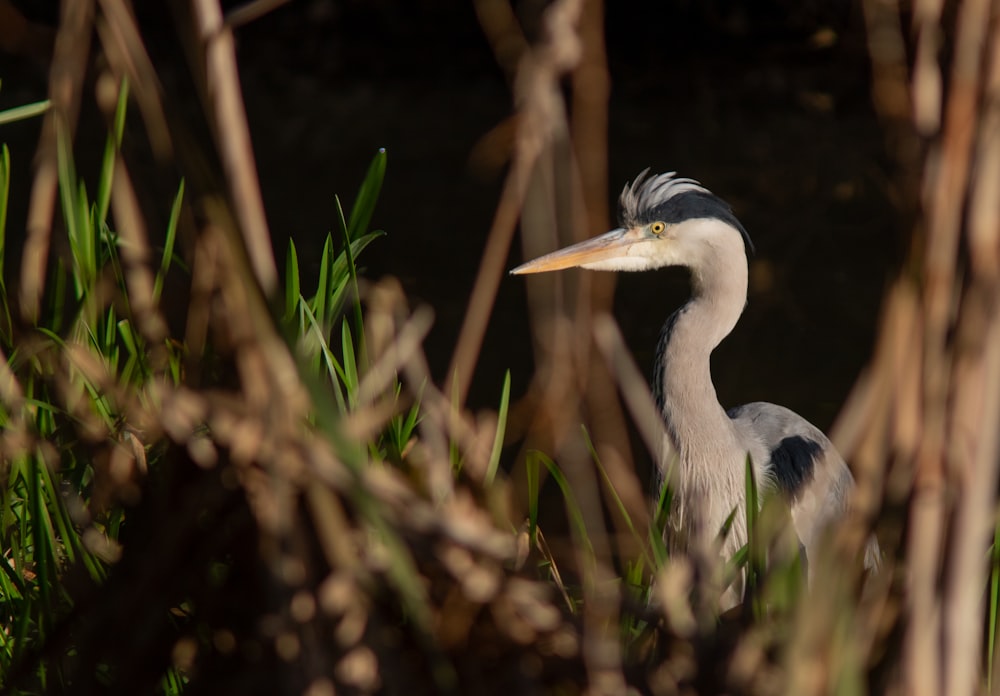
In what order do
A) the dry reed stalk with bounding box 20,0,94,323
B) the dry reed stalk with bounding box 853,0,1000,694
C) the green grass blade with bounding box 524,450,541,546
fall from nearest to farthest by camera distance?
1. the dry reed stalk with bounding box 853,0,1000,694
2. the dry reed stalk with bounding box 20,0,94,323
3. the green grass blade with bounding box 524,450,541,546

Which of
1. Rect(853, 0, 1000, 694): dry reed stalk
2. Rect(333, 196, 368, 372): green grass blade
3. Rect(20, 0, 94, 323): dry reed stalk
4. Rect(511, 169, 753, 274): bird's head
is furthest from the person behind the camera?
Rect(511, 169, 753, 274): bird's head

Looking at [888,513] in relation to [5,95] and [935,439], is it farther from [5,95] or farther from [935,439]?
[5,95]

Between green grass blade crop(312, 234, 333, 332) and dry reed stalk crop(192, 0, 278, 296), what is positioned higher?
dry reed stalk crop(192, 0, 278, 296)

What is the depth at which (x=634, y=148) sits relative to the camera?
826cm

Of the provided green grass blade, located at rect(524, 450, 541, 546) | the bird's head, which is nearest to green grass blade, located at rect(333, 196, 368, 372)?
green grass blade, located at rect(524, 450, 541, 546)

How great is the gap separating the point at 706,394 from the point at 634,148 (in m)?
5.29

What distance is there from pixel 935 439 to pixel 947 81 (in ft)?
0.78

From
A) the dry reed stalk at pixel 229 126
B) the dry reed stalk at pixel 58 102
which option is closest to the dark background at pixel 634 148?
the dry reed stalk at pixel 58 102

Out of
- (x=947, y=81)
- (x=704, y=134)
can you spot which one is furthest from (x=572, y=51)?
(x=704, y=134)

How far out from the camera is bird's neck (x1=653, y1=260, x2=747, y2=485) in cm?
314

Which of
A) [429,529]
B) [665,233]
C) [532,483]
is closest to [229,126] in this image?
[429,529]

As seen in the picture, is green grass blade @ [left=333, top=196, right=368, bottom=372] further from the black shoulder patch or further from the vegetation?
the black shoulder patch

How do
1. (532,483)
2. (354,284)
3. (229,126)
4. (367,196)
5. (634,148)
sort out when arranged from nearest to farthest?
(229,126), (532,483), (354,284), (367,196), (634,148)

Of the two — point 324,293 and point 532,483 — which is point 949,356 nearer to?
point 532,483
